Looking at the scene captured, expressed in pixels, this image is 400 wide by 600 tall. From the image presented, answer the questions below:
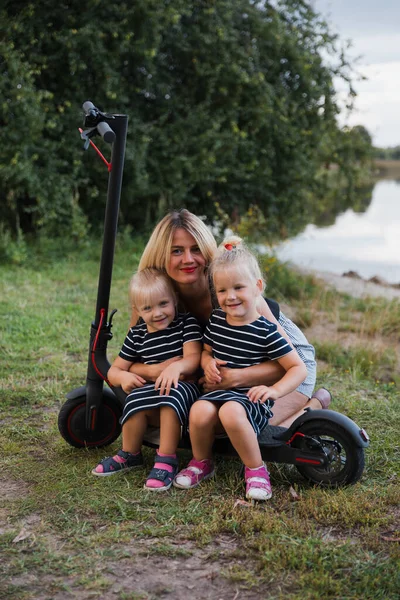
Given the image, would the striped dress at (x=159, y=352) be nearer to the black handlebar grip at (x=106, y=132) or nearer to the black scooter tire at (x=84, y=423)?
the black scooter tire at (x=84, y=423)

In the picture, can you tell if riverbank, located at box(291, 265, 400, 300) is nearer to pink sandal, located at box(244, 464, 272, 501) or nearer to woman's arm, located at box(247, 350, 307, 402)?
woman's arm, located at box(247, 350, 307, 402)

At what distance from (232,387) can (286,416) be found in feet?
1.48

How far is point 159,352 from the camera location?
325 cm

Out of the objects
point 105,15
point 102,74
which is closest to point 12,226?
point 102,74

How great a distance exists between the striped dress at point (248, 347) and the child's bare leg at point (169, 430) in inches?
5.9

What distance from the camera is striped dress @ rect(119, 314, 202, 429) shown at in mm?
3076

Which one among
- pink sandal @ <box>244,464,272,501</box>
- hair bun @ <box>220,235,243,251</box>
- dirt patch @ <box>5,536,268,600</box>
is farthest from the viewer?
hair bun @ <box>220,235,243,251</box>

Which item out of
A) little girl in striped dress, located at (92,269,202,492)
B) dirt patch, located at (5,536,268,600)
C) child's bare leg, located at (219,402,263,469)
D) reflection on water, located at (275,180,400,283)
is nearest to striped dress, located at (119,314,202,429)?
little girl in striped dress, located at (92,269,202,492)

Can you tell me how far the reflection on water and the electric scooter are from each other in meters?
5.54

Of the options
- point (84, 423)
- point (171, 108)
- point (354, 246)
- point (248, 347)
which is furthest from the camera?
point (354, 246)

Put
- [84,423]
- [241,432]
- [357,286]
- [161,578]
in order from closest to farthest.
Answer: [161,578]
[241,432]
[84,423]
[357,286]

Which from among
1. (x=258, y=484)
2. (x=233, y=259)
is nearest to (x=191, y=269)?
(x=233, y=259)

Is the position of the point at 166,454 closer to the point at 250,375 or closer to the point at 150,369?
the point at 150,369

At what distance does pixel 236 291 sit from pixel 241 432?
0.59 meters
